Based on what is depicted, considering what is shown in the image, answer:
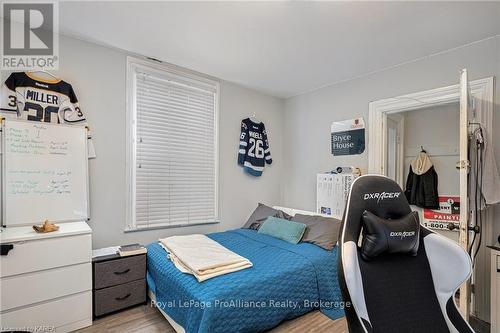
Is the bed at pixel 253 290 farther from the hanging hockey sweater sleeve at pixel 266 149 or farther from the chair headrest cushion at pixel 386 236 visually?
the hanging hockey sweater sleeve at pixel 266 149

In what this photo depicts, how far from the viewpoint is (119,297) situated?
2.32m

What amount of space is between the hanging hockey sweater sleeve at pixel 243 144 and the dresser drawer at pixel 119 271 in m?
1.86

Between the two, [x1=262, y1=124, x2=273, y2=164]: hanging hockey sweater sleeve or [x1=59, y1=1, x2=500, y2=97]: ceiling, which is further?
[x1=262, y1=124, x2=273, y2=164]: hanging hockey sweater sleeve

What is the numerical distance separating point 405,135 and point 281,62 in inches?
88.5

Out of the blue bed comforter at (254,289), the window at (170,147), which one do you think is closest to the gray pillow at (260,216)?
the window at (170,147)

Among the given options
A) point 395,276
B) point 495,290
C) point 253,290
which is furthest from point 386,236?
point 495,290

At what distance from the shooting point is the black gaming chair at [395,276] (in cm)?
114

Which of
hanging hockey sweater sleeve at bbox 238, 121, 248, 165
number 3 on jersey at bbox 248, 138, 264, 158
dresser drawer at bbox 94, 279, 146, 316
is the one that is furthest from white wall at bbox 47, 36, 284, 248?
number 3 on jersey at bbox 248, 138, 264, 158

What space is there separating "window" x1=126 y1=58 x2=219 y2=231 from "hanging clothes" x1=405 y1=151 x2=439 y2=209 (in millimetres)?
2763

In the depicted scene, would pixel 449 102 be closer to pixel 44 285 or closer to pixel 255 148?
pixel 255 148

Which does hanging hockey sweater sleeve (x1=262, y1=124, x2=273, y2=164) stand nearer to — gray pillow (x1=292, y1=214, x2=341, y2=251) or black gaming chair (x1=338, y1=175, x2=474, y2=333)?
gray pillow (x1=292, y1=214, x2=341, y2=251)

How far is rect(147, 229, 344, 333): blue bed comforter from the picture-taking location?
171 cm

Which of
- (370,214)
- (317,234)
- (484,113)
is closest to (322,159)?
(317,234)

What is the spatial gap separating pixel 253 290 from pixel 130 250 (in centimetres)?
135
